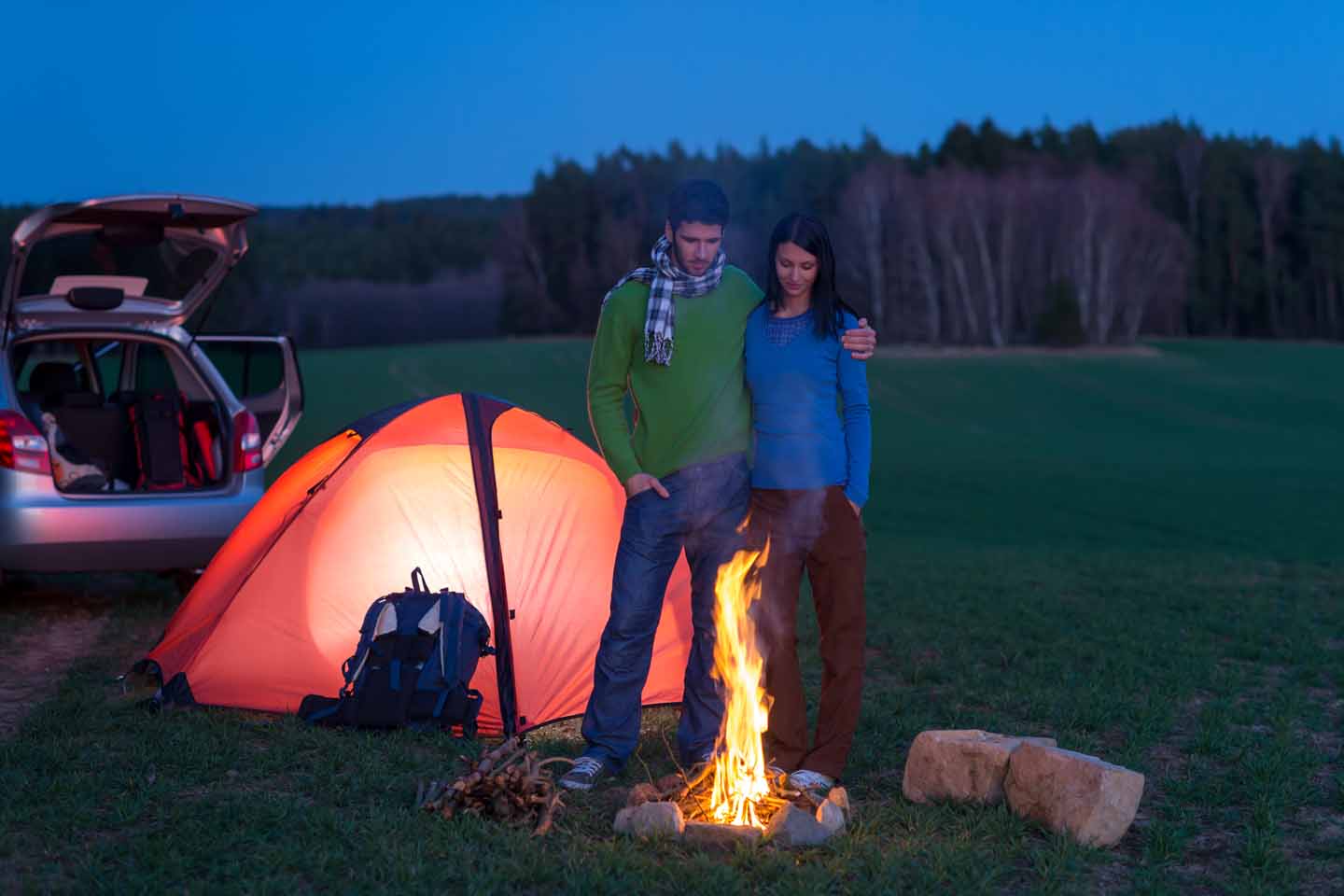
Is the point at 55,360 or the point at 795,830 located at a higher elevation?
the point at 55,360

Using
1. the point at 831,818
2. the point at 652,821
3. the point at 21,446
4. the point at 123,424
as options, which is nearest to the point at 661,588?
the point at 652,821

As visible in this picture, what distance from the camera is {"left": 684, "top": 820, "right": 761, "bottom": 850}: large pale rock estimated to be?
172 inches

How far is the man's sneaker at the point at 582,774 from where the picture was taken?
16.1 ft

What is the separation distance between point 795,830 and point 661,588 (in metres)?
1.08

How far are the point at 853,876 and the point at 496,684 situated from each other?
2325 millimetres

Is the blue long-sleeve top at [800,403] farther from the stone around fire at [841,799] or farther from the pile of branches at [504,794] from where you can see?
the pile of branches at [504,794]

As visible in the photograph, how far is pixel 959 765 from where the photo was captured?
4828mm

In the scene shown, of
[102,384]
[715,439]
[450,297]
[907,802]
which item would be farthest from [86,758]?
[450,297]

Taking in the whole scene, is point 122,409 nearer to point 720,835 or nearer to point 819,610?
point 819,610

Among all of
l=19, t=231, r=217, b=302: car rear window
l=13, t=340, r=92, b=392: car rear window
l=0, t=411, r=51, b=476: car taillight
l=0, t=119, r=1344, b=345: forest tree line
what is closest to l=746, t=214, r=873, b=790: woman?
l=0, t=411, r=51, b=476: car taillight

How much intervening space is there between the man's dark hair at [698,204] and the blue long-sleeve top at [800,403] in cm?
40

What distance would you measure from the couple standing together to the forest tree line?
2089 inches

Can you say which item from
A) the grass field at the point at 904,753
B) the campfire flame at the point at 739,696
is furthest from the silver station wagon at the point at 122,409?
the campfire flame at the point at 739,696

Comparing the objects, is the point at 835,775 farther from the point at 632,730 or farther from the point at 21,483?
the point at 21,483
